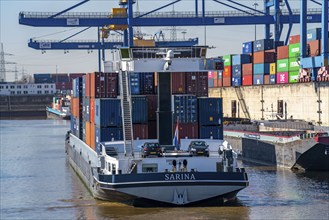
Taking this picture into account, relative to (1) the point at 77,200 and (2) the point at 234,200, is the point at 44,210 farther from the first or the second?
(2) the point at 234,200

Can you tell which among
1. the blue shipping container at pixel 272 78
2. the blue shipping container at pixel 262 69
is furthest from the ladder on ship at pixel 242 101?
the blue shipping container at pixel 272 78

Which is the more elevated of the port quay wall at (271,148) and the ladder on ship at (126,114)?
the ladder on ship at (126,114)

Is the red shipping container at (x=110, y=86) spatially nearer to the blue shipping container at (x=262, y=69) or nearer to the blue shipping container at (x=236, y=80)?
the blue shipping container at (x=262, y=69)

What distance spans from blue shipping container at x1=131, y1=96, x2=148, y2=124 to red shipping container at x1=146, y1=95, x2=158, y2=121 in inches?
29.4

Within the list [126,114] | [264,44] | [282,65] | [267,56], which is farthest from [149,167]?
[264,44]

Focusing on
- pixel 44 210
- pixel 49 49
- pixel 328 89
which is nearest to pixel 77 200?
pixel 44 210

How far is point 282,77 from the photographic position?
70750 mm

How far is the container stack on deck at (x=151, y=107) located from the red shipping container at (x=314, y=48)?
87.9ft

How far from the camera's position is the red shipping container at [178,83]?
1540 inches

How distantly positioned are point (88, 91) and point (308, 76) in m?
26.5

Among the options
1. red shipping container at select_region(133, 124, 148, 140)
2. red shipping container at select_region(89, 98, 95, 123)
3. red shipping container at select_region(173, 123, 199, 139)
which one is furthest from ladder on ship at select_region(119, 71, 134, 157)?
red shipping container at select_region(89, 98, 95, 123)

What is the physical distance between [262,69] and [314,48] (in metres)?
11.0

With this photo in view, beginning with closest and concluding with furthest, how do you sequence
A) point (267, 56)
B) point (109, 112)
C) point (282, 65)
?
point (109, 112) < point (282, 65) < point (267, 56)

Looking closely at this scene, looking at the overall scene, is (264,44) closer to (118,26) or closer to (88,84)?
(118,26)
